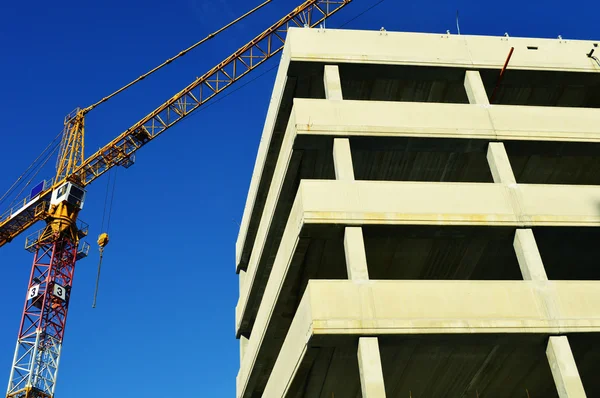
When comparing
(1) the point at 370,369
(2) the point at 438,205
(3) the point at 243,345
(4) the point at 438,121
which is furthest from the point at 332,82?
(3) the point at 243,345

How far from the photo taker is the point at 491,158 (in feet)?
64.8

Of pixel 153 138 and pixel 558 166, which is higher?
pixel 153 138

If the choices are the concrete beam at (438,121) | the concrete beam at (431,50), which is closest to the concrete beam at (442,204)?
the concrete beam at (438,121)

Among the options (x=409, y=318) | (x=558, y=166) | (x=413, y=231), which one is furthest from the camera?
(x=558, y=166)

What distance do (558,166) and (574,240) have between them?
430 centimetres

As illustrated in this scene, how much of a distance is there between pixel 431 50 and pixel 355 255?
Answer: 30.4ft

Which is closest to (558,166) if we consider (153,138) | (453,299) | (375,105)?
(375,105)

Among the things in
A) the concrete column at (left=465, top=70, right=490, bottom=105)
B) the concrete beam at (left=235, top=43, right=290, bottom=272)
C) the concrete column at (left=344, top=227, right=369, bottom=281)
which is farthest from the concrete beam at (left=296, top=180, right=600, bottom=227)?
the concrete beam at (left=235, top=43, right=290, bottom=272)

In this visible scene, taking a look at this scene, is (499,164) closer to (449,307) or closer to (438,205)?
(438,205)

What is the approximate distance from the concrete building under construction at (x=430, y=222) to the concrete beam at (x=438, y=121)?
60 mm

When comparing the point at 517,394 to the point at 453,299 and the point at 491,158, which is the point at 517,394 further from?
the point at 491,158

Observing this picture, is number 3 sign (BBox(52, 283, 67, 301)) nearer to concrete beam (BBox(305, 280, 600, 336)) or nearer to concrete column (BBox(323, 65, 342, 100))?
concrete column (BBox(323, 65, 342, 100))

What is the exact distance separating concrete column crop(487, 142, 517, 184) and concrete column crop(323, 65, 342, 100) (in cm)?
518

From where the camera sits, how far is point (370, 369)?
1451 centimetres
